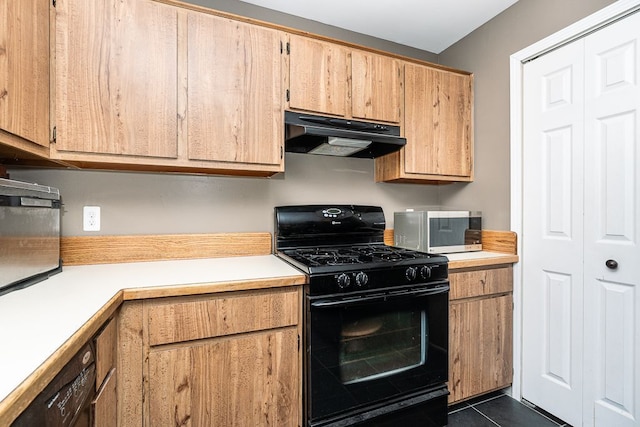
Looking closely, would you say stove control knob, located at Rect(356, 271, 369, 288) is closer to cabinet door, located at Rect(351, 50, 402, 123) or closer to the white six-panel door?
cabinet door, located at Rect(351, 50, 402, 123)

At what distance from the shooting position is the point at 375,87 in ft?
6.35

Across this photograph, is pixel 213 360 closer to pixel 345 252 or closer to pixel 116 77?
pixel 345 252

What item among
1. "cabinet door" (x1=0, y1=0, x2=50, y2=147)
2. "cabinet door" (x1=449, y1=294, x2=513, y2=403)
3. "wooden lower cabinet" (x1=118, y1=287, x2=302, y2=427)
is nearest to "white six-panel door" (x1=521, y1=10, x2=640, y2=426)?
"cabinet door" (x1=449, y1=294, x2=513, y2=403)

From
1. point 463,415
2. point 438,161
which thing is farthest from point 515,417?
point 438,161

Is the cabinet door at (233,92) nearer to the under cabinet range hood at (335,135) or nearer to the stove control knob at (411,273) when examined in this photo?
the under cabinet range hood at (335,135)

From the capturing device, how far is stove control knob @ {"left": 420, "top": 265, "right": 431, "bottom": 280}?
1.58 meters

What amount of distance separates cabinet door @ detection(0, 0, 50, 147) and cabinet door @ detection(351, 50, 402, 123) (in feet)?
4.69

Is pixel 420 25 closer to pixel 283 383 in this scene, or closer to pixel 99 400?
pixel 283 383

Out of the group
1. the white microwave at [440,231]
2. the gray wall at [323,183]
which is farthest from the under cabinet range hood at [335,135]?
the white microwave at [440,231]

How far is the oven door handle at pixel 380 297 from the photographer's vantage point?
1.36 metres

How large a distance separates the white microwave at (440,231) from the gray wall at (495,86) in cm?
16

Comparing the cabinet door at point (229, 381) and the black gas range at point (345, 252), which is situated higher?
the black gas range at point (345, 252)

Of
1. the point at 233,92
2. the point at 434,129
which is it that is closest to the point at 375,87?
the point at 434,129

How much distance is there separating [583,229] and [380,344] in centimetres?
122
